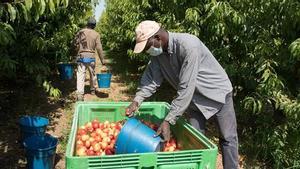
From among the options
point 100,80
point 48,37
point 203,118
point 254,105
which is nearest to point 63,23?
point 48,37

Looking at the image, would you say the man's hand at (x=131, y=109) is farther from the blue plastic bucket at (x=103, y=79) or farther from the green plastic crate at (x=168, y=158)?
the blue plastic bucket at (x=103, y=79)

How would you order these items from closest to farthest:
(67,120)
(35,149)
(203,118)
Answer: (203,118) < (35,149) < (67,120)

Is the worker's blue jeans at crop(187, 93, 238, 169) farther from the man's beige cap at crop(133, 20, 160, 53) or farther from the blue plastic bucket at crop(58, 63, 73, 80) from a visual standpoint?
the blue plastic bucket at crop(58, 63, 73, 80)

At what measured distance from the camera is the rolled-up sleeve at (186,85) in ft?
10.3

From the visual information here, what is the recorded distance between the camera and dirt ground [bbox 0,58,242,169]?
17.7 ft

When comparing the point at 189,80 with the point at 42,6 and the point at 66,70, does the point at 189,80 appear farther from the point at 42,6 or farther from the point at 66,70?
the point at 66,70

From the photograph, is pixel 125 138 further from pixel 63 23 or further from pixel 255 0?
pixel 63 23

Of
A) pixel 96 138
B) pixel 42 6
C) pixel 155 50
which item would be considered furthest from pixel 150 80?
pixel 42 6

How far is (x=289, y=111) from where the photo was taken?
4617 mm

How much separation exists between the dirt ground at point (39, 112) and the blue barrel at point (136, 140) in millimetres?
2281

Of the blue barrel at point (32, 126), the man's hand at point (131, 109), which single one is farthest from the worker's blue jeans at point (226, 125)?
the blue barrel at point (32, 126)

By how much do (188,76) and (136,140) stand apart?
614 mm

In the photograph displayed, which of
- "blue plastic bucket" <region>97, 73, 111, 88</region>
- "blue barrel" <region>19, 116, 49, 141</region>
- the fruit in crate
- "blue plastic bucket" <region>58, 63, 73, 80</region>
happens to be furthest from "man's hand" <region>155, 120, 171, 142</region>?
"blue plastic bucket" <region>58, 63, 73, 80</region>

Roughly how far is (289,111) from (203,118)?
4.38 feet
